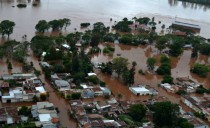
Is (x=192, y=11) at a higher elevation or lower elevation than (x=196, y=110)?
higher

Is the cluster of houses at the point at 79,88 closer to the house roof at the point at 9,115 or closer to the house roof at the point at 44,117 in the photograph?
the house roof at the point at 44,117

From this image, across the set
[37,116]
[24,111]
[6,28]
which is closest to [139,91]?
[37,116]

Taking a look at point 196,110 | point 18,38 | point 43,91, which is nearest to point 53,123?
point 43,91

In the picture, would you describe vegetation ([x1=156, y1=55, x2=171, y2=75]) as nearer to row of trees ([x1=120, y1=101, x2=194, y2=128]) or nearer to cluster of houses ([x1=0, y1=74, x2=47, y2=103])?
row of trees ([x1=120, y1=101, x2=194, y2=128])

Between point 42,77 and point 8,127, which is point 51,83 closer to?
point 42,77

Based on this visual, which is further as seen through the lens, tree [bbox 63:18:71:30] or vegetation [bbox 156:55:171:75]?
tree [bbox 63:18:71:30]

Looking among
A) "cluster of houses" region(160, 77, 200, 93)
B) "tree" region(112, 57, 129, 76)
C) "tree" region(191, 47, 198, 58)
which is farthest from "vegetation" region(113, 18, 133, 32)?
"tree" region(112, 57, 129, 76)

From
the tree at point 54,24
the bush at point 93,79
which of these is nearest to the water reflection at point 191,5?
the tree at point 54,24
